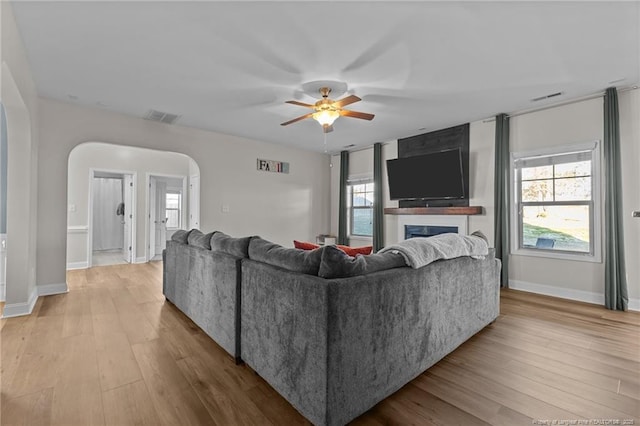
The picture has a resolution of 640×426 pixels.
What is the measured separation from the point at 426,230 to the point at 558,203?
194 cm

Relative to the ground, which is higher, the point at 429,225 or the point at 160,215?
the point at 160,215

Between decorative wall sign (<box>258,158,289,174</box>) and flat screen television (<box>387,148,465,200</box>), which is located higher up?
decorative wall sign (<box>258,158,289,174</box>)

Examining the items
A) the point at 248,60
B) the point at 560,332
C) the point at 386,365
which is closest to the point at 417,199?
the point at 560,332

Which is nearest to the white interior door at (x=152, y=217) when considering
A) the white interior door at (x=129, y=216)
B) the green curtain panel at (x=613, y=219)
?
the white interior door at (x=129, y=216)

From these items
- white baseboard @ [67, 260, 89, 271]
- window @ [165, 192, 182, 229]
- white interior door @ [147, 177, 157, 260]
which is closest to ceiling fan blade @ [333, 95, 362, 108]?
white interior door @ [147, 177, 157, 260]

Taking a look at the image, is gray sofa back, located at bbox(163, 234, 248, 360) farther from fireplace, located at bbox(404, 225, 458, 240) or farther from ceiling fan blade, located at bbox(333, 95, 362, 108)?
fireplace, located at bbox(404, 225, 458, 240)

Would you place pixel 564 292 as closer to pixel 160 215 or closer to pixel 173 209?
pixel 160 215

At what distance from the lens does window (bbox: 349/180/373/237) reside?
6.63 m

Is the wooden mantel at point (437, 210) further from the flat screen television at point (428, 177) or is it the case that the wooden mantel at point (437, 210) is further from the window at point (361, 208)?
the window at point (361, 208)

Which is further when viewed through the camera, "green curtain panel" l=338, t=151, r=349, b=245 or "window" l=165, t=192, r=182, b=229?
"window" l=165, t=192, r=182, b=229

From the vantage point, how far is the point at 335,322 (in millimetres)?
1449

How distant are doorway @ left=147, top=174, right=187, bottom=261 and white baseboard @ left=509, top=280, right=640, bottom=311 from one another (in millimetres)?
6612

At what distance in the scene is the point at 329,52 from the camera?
2762mm

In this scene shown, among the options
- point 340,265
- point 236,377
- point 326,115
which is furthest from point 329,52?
point 236,377
